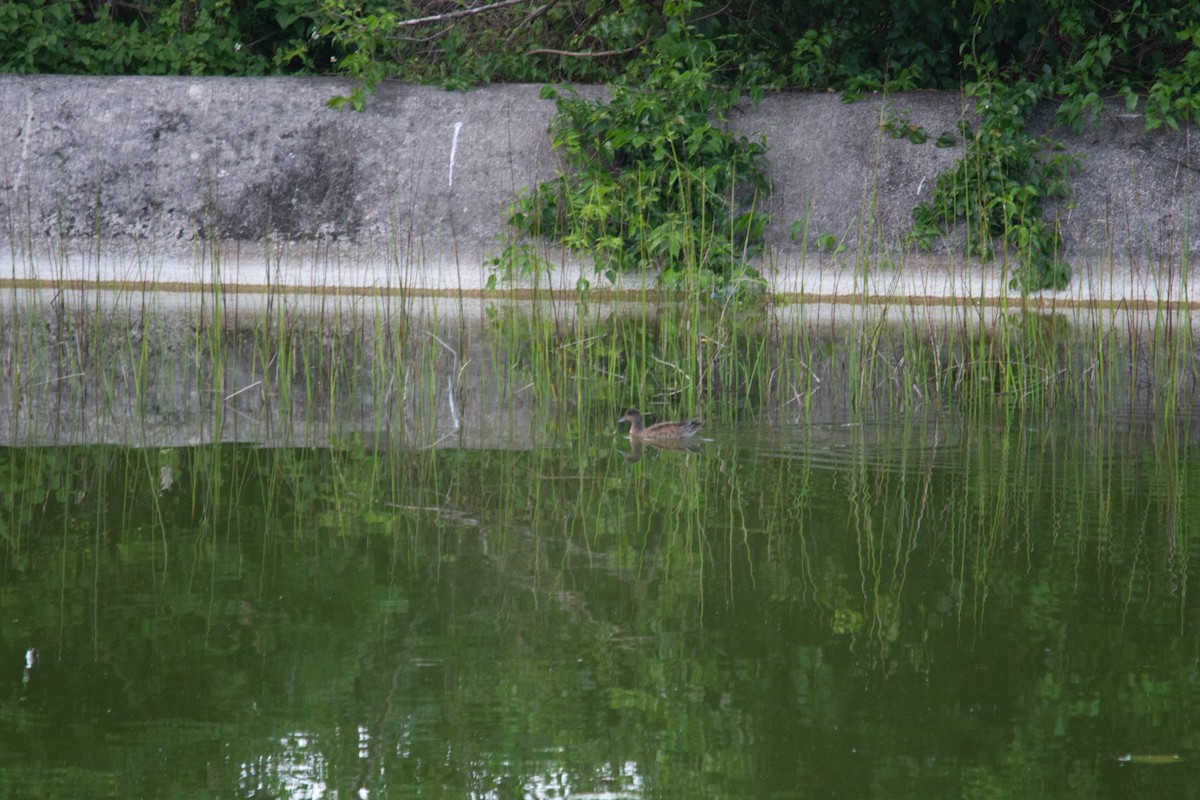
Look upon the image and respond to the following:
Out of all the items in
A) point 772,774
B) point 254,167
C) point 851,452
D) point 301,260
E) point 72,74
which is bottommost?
point 772,774

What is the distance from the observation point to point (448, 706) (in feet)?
7.13

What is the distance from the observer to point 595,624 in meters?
2.54

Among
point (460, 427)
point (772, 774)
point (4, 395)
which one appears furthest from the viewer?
point (4, 395)

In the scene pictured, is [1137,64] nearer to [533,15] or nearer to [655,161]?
[655,161]

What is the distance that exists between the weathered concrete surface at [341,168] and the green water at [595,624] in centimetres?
502

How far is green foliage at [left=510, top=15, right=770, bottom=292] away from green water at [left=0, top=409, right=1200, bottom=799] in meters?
4.52

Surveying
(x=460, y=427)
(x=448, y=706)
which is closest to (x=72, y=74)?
(x=460, y=427)

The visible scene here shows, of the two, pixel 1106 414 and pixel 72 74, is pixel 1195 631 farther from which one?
pixel 72 74

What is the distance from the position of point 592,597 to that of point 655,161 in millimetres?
6111

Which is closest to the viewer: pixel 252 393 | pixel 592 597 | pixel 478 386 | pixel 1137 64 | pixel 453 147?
pixel 592 597

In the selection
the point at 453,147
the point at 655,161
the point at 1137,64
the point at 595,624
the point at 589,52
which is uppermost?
the point at 589,52

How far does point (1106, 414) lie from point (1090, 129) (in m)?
4.72

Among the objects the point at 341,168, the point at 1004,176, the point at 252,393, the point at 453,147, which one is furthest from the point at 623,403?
the point at 341,168

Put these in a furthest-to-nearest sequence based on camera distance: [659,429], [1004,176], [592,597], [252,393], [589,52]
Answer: [589,52], [1004,176], [252,393], [659,429], [592,597]
